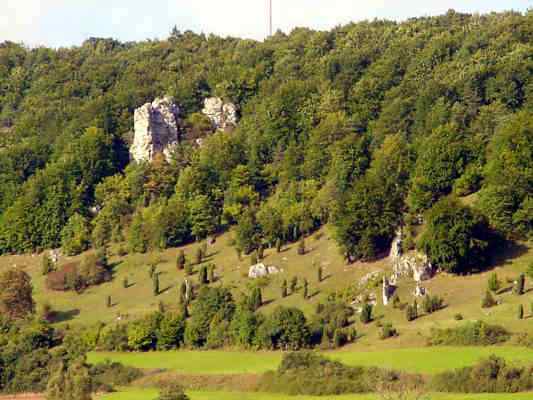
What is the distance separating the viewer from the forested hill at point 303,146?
4567 inches

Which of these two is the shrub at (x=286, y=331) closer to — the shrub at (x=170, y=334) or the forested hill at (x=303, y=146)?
the shrub at (x=170, y=334)

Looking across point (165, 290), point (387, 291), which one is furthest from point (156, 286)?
point (387, 291)

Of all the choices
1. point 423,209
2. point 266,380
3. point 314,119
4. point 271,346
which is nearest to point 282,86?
point 314,119

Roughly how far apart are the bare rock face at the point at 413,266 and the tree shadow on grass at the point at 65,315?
28.2m

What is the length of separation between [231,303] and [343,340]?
41.7ft

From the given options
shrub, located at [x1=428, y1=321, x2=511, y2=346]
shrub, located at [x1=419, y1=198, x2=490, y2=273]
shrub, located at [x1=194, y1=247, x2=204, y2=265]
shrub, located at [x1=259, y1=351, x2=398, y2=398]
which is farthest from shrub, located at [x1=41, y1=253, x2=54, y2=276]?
shrub, located at [x1=428, y1=321, x2=511, y2=346]

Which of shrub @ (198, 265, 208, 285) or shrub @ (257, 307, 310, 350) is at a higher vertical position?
shrub @ (198, 265, 208, 285)

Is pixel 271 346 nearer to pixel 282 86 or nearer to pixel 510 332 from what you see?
pixel 510 332

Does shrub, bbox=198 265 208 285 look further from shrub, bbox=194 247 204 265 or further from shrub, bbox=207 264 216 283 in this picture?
shrub, bbox=194 247 204 265

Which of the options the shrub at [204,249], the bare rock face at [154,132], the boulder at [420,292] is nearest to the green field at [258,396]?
the boulder at [420,292]

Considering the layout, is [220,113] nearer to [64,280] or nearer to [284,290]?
[64,280]

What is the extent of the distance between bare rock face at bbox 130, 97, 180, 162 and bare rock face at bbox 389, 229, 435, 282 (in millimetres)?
47495

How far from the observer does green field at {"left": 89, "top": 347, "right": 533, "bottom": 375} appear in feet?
285

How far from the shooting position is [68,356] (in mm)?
101188
